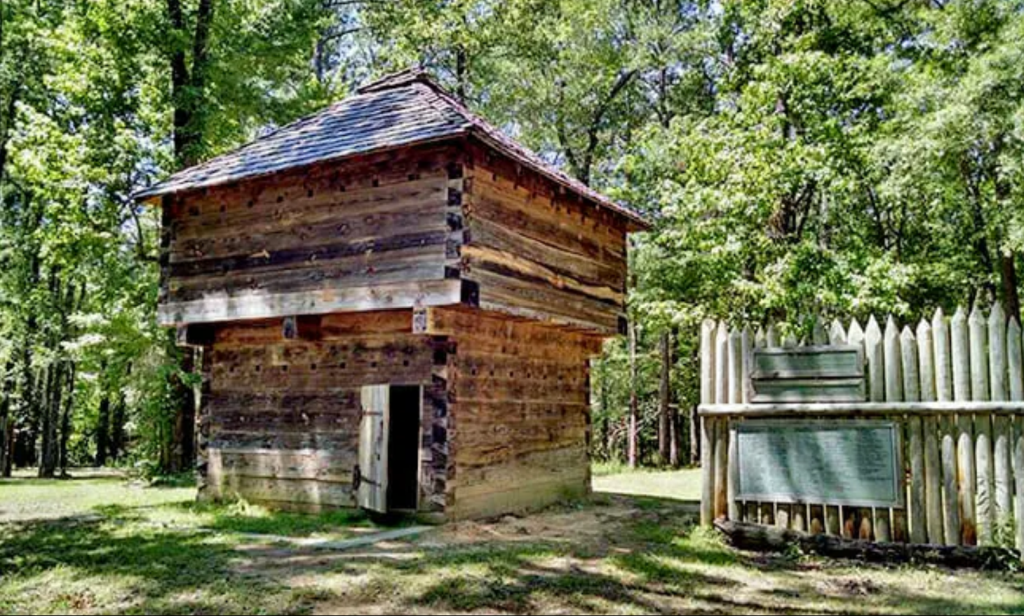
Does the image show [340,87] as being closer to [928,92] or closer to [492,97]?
[492,97]

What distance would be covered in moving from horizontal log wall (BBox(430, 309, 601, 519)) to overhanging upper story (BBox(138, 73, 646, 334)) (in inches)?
31.1

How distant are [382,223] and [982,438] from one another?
750cm

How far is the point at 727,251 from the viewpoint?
14.5 metres

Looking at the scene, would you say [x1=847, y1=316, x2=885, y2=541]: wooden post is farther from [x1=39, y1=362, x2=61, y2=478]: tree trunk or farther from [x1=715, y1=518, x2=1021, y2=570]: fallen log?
[x1=39, y1=362, x2=61, y2=478]: tree trunk

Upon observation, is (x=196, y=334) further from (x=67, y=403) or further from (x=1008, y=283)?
(x=67, y=403)

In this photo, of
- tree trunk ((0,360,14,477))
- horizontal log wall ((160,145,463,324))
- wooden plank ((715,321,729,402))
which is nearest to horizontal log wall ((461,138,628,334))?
horizontal log wall ((160,145,463,324))

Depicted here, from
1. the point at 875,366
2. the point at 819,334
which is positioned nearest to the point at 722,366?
the point at 819,334

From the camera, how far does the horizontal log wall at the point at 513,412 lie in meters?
11.3

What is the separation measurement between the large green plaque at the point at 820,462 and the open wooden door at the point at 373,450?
4.91 metres

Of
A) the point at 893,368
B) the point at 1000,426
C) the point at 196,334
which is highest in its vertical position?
the point at 196,334

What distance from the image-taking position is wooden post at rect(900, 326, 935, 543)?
25.8 feet

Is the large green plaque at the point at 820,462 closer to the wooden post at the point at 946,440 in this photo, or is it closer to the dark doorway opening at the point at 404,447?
the wooden post at the point at 946,440

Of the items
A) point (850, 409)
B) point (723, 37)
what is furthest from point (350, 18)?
point (850, 409)

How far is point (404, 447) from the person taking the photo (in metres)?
15.1
